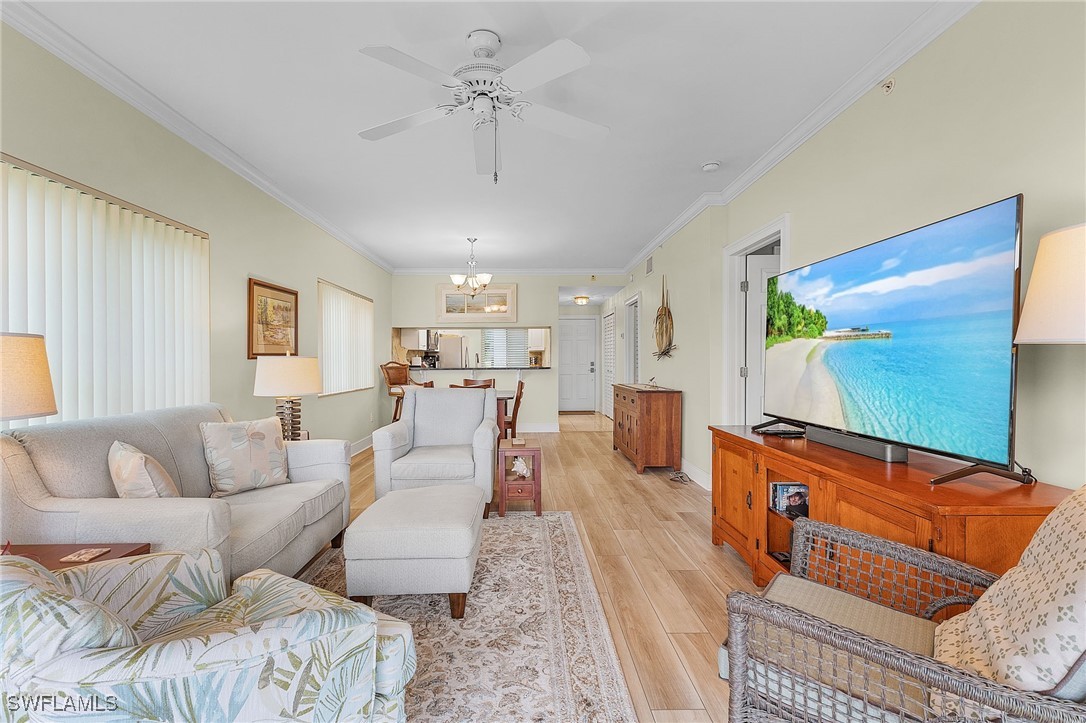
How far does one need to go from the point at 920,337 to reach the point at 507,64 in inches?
83.4

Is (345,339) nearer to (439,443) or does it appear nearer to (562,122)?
(439,443)

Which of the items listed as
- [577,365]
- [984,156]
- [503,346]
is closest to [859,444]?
[984,156]

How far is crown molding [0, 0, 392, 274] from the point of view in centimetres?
196

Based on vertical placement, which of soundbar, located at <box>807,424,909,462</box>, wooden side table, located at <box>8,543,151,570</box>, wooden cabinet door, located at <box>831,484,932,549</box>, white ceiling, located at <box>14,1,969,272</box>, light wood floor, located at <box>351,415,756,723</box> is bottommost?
light wood floor, located at <box>351,415,756,723</box>

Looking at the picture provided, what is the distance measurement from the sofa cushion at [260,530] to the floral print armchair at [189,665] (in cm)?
112

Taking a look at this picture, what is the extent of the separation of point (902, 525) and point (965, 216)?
3.47 ft

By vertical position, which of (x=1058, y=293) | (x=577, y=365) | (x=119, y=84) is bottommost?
(x=577, y=365)

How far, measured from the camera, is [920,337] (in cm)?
179

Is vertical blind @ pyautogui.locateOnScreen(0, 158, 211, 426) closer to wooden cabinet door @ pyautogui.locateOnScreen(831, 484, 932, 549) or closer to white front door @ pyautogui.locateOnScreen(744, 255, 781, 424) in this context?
wooden cabinet door @ pyautogui.locateOnScreen(831, 484, 932, 549)

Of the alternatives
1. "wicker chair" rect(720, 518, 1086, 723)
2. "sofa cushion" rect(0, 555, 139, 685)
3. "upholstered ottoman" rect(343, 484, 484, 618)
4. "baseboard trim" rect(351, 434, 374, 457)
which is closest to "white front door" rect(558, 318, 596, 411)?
"baseboard trim" rect(351, 434, 374, 457)

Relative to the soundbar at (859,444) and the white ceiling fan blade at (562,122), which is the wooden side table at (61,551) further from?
the soundbar at (859,444)

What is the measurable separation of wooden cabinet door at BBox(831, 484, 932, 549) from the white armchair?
1.82 meters

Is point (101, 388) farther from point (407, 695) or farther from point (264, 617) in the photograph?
point (407, 695)

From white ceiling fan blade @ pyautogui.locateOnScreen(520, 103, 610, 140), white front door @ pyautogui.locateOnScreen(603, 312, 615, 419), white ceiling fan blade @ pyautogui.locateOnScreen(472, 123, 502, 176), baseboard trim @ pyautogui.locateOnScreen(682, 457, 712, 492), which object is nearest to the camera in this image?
white ceiling fan blade @ pyautogui.locateOnScreen(520, 103, 610, 140)
